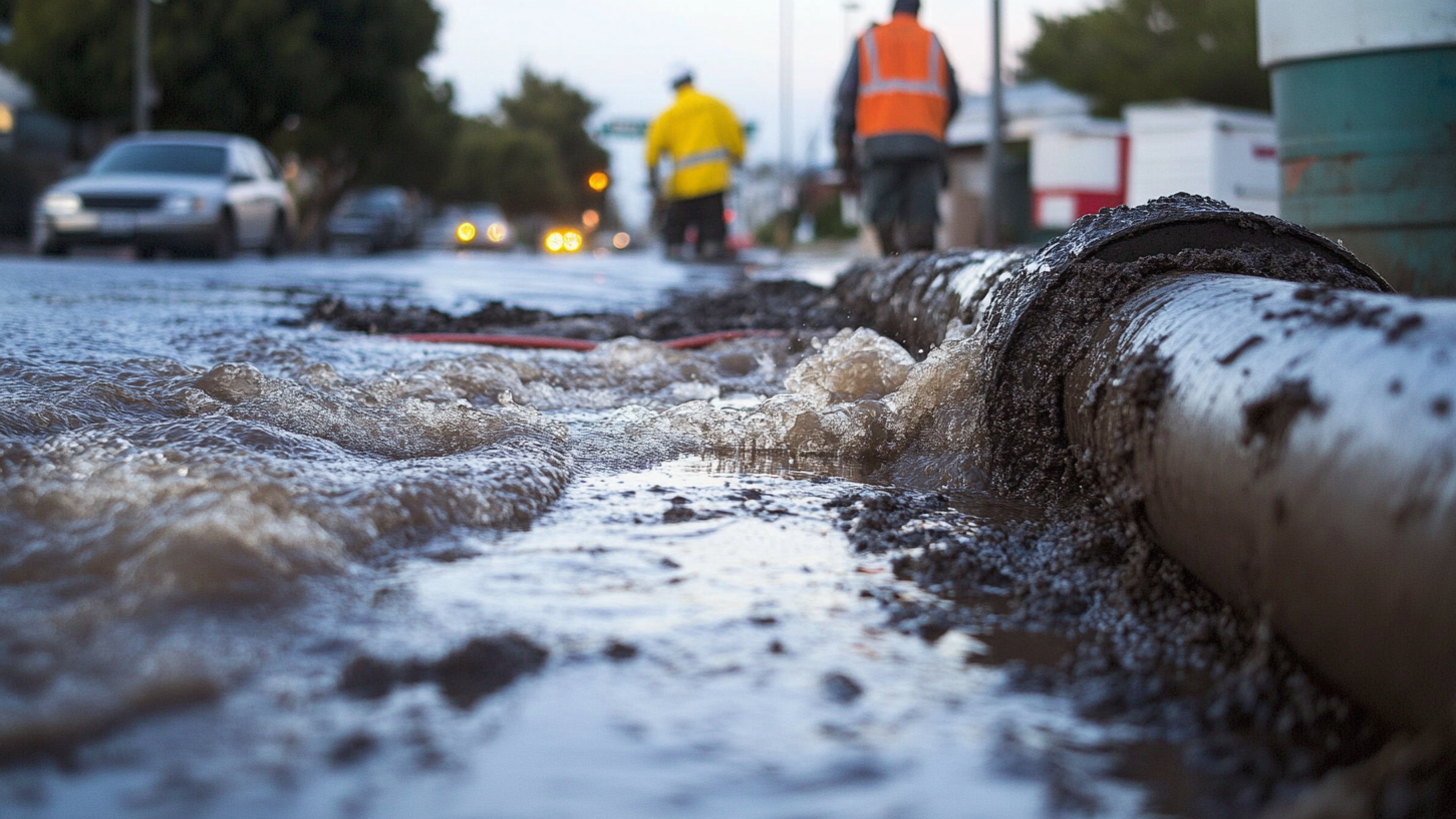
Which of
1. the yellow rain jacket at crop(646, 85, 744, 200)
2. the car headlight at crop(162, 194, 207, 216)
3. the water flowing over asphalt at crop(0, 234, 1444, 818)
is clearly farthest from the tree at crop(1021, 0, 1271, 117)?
the water flowing over asphalt at crop(0, 234, 1444, 818)

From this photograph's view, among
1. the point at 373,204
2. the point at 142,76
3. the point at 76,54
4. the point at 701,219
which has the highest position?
the point at 76,54

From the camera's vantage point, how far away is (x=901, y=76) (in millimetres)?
9008

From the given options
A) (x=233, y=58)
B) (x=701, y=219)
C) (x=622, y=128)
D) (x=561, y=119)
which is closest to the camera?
(x=701, y=219)

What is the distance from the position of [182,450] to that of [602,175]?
2445cm

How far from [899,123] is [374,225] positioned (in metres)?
23.7

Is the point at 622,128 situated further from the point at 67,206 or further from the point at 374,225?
the point at 67,206

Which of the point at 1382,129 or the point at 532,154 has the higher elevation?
the point at 532,154

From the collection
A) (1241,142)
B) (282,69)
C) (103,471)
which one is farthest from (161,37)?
(103,471)

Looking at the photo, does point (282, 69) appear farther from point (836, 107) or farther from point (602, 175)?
point (836, 107)

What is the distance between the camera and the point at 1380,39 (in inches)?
197

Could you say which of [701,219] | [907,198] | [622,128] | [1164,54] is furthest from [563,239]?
[622,128]

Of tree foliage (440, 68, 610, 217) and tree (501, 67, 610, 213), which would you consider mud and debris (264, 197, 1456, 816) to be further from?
tree (501, 67, 610, 213)

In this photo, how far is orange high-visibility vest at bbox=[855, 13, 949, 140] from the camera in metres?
8.95

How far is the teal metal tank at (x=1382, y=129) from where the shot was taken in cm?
500
